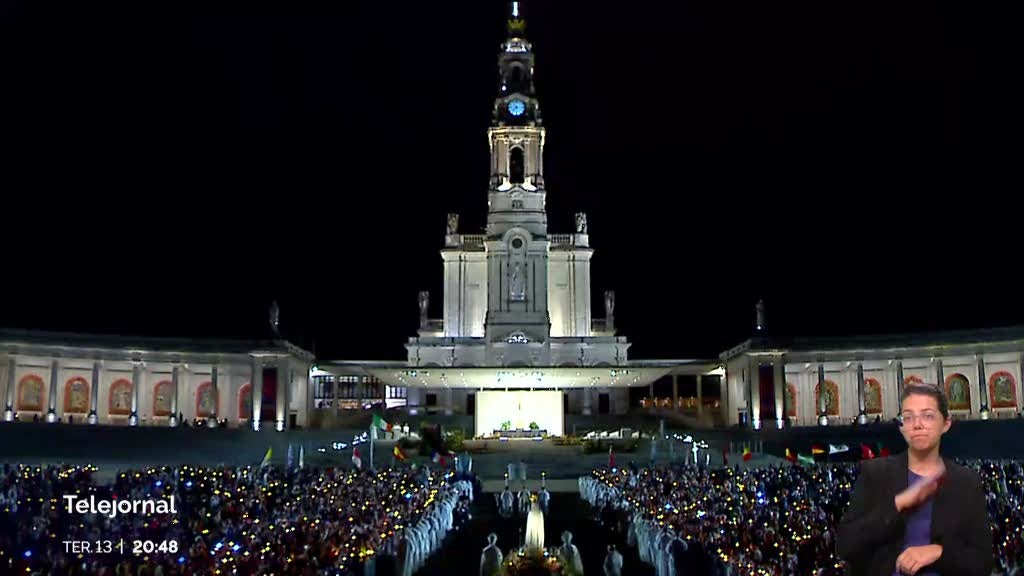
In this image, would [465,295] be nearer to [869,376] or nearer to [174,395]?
[174,395]

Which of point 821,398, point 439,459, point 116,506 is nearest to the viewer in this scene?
point 116,506

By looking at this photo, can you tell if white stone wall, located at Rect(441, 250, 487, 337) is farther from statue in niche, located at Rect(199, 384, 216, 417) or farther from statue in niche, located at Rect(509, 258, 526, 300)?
statue in niche, located at Rect(199, 384, 216, 417)

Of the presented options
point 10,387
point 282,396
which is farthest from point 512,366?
point 10,387

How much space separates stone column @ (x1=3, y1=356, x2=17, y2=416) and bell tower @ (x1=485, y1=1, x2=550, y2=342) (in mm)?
31066

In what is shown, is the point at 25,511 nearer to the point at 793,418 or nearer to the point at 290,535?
the point at 290,535

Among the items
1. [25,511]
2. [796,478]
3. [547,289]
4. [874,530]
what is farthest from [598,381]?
[874,530]

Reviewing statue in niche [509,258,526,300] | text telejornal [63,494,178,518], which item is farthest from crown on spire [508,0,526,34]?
text telejornal [63,494,178,518]

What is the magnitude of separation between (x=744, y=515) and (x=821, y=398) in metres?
43.7

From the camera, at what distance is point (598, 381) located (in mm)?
67375

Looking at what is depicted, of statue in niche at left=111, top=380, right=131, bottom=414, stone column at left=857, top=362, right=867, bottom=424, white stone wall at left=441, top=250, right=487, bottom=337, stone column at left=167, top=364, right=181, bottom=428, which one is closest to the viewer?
statue in niche at left=111, top=380, right=131, bottom=414

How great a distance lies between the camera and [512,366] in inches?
2537

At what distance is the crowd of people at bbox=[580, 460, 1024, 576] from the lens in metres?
22.5

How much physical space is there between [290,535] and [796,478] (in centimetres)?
1866

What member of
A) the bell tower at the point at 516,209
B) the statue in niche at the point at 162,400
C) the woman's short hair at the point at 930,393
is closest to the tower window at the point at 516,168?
the bell tower at the point at 516,209
